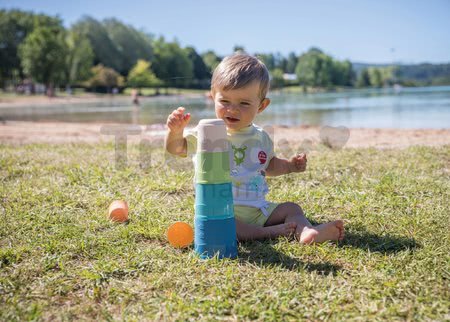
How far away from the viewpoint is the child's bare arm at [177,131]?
109 inches

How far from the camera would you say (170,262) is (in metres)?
2.47

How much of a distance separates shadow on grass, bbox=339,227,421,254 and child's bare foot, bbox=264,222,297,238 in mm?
333

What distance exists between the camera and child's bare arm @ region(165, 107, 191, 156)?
2781 millimetres

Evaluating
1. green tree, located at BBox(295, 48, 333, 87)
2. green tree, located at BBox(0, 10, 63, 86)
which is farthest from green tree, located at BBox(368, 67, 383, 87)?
green tree, located at BBox(0, 10, 63, 86)

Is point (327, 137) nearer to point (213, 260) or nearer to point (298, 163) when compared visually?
point (298, 163)

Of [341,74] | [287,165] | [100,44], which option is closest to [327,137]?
[287,165]

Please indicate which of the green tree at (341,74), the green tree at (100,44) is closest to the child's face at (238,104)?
the green tree at (100,44)

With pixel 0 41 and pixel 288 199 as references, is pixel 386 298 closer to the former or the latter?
pixel 288 199

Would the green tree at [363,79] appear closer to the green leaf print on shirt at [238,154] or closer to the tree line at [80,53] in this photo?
the tree line at [80,53]

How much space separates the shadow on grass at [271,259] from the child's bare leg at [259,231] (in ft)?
0.17

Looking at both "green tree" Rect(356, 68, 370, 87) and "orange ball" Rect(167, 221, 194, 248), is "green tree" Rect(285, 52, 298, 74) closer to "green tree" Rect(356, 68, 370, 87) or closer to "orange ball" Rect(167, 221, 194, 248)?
"green tree" Rect(356, 68, 370, 87)

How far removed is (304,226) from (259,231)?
0.30 meters

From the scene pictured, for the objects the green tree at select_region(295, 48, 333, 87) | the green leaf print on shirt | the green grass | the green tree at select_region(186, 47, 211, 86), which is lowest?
the green grass

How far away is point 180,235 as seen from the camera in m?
2.70
